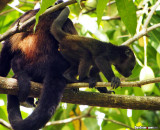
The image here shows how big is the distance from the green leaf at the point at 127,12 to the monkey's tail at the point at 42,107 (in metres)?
0.95

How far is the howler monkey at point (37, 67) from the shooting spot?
283cm

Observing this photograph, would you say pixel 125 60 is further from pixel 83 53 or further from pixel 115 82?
pixel 115 82

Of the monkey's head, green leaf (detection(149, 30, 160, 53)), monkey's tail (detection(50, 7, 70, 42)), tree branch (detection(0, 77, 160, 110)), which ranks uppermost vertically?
monkey's tail (detection(50, 7, 70, 42))

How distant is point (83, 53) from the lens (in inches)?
133

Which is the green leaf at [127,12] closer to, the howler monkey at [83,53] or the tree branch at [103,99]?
the tree branch at [103,99]

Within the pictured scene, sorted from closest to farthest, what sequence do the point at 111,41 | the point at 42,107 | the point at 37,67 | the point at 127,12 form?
the point at 127,12
the point at 42,107
the point at 37,67
the point at 111,41

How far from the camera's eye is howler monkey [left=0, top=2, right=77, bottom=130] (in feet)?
9.28

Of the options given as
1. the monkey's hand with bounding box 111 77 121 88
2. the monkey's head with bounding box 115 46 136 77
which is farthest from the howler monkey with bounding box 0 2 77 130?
the monkey's head with bounding box 115 46 136 77

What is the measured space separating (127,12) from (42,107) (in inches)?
48.0

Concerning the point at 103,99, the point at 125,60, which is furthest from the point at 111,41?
the point at 103,99

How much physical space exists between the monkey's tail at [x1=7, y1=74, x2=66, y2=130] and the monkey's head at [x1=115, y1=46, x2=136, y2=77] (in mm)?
1016

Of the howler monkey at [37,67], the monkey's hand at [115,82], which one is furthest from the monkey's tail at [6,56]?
the monkey's hand at [115,82]

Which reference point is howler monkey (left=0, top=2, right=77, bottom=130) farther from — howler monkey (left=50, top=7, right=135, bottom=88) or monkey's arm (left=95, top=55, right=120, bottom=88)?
monkey's arm (left=95, top=55, right=120, bottom=88)

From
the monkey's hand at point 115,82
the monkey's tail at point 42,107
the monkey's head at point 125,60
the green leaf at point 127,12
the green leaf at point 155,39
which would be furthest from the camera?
the green leaf at point 155,39
